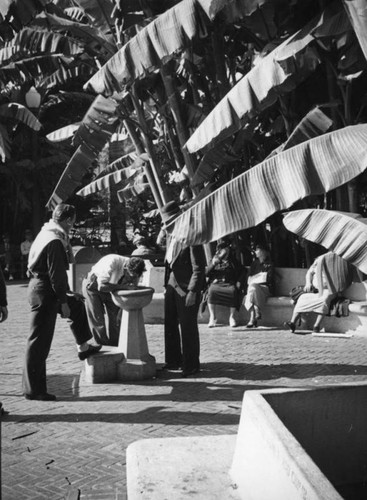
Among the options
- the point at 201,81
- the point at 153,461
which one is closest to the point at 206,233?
the point at 153,461

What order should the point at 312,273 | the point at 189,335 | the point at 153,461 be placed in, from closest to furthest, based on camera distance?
the point at 153,461
the point at 189,335
the point at 312,273

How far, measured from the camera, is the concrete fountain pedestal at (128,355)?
7180mm

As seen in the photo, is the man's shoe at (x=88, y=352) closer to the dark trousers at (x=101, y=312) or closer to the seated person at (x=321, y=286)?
the dark trousers at (x=101, y=312)

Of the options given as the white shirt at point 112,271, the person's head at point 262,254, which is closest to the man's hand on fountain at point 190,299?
the white shirt at point 112,271

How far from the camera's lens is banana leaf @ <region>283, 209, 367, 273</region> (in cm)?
454

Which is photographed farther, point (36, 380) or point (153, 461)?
point (36, 380)

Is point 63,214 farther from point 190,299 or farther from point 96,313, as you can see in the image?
point 96,313

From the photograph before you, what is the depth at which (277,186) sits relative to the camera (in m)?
5.28

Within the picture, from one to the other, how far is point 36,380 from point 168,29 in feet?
15.5

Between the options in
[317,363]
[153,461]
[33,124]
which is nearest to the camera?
[153,461]

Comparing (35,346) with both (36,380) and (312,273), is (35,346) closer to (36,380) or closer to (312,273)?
(36,380)

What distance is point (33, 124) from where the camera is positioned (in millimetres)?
17547

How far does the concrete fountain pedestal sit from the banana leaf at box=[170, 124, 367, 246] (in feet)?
7.39

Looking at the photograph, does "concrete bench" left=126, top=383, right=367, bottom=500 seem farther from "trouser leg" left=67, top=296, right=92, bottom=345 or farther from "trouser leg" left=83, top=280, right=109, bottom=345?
"trouser leg" left=83, top=280, right=109, bottom=345
